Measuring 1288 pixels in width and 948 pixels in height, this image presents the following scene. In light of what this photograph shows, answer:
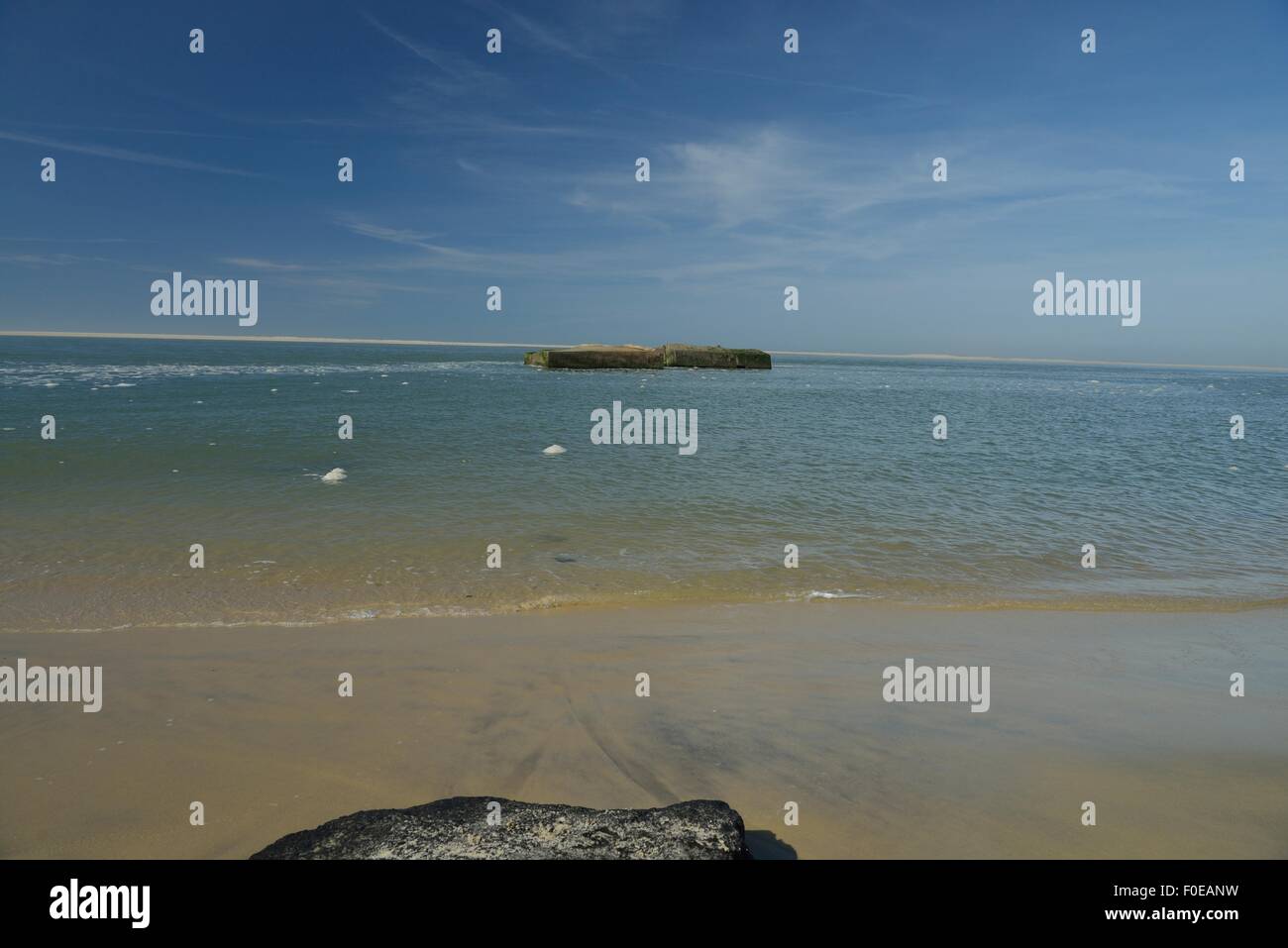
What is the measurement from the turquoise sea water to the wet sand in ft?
4.46

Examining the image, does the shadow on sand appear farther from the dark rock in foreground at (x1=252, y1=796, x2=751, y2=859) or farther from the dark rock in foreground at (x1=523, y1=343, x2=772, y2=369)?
the dark rock in foreground at (x1=523, y1=343, x2=772, y2=369)

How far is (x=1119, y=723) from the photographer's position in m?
5.21

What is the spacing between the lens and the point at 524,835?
3.25m

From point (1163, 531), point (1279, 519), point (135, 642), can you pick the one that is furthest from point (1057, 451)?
point (135, 642)

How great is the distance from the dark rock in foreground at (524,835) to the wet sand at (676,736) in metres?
0.53

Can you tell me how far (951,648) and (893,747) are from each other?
255 centimetres

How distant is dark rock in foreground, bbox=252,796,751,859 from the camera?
3.15 metres

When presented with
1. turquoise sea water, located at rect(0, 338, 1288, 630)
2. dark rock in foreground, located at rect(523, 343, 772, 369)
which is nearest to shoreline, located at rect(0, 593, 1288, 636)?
turquoise sea water, located at rect(0, 338, 1288, 630)

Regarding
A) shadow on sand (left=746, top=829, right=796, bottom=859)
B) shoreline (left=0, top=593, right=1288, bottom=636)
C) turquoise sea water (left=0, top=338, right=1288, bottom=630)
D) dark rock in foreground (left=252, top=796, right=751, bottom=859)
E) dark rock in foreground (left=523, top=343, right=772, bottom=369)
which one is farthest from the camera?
dark rock in foreground (left=523, top=343, right=772, bottom=369)

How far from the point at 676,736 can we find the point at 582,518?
7.14 m

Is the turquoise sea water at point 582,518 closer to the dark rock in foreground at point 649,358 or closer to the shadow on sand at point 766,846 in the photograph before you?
the shadow on sand at point 766,846

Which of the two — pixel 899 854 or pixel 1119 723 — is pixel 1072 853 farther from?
pixel 1119 723

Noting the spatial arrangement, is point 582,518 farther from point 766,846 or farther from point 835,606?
point 766,846

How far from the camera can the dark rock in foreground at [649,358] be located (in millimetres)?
69812
